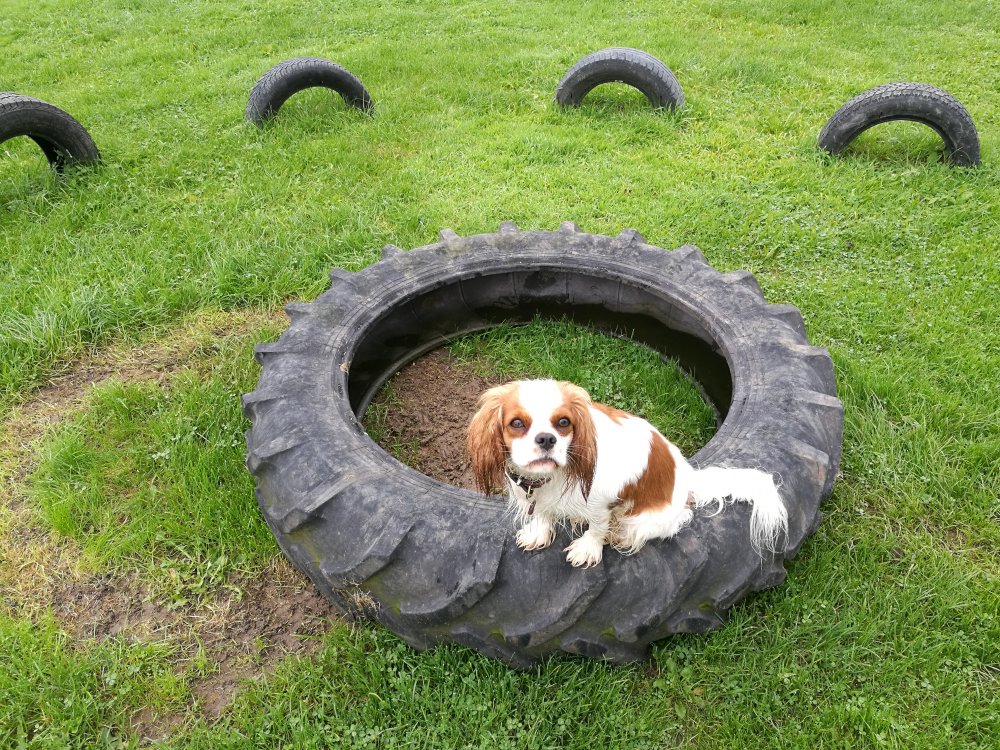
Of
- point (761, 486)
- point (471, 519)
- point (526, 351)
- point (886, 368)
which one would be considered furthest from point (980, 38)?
point (471, 519)

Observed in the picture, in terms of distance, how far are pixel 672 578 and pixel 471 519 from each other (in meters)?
0.76

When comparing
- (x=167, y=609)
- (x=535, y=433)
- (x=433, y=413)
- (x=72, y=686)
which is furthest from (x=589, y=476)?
(x=72, y=686)

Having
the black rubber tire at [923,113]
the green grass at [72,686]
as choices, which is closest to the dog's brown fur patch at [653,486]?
the green grass at [72,686]

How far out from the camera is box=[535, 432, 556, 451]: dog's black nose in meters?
1.90

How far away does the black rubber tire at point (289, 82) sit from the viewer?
6258 mm

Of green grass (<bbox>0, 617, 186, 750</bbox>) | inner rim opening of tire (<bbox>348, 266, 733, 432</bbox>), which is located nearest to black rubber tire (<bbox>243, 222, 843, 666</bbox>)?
inner rim opening of tire (<bbox>348, 266, 733, 432</bbox>)

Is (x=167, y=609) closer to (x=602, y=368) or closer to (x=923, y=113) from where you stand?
(x=602, y=368)

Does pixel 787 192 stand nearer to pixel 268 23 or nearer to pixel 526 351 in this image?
pixel 526 351

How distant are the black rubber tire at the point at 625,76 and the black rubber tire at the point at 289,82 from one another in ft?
7.12

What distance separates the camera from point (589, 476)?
2.07m

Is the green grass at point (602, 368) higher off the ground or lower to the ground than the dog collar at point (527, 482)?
lower

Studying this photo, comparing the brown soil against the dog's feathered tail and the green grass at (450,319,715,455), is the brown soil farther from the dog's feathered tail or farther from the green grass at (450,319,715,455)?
the dog's feathered tail

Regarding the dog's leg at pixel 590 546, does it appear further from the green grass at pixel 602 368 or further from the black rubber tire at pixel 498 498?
the green grass at pixel 602 368

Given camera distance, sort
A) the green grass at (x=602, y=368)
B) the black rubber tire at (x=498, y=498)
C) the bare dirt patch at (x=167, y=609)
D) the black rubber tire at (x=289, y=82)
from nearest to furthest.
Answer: the black rubber tire at (x=498, y=498), the bare dirt patch at (x=167, y=609), the green grass at (x=602, y=368), the black rubber tire at (x=289, y=82)
